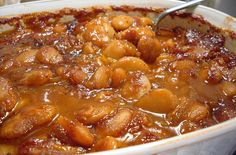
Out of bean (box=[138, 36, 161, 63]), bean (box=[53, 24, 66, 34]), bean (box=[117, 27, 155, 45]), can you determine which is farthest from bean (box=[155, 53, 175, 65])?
bean (box=[53, 24, 66, 34])

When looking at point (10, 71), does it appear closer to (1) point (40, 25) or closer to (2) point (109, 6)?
(1) point (40, 25)

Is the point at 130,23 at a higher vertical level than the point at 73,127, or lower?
higher

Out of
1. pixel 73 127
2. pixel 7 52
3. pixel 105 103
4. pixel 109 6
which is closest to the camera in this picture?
pixel 73 127

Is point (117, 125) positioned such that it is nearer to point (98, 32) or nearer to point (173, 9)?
point (98, 32)

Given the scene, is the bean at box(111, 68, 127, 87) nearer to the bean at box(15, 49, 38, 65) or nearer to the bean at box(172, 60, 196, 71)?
the bean at box(172, 60, 196, 71)

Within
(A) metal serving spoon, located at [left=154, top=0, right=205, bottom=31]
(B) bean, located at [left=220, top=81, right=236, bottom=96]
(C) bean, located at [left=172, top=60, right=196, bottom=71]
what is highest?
(A) metal serving spoon, located at [left=154, top=0, right=205, bottom=31]

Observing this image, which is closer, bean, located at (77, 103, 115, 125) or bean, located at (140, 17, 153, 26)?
bean, located at (77, 103, 115, 125)

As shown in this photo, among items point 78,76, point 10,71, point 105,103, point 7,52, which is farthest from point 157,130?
point 7,52

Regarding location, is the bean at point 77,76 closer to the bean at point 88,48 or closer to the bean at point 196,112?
the bean at point 88,48
